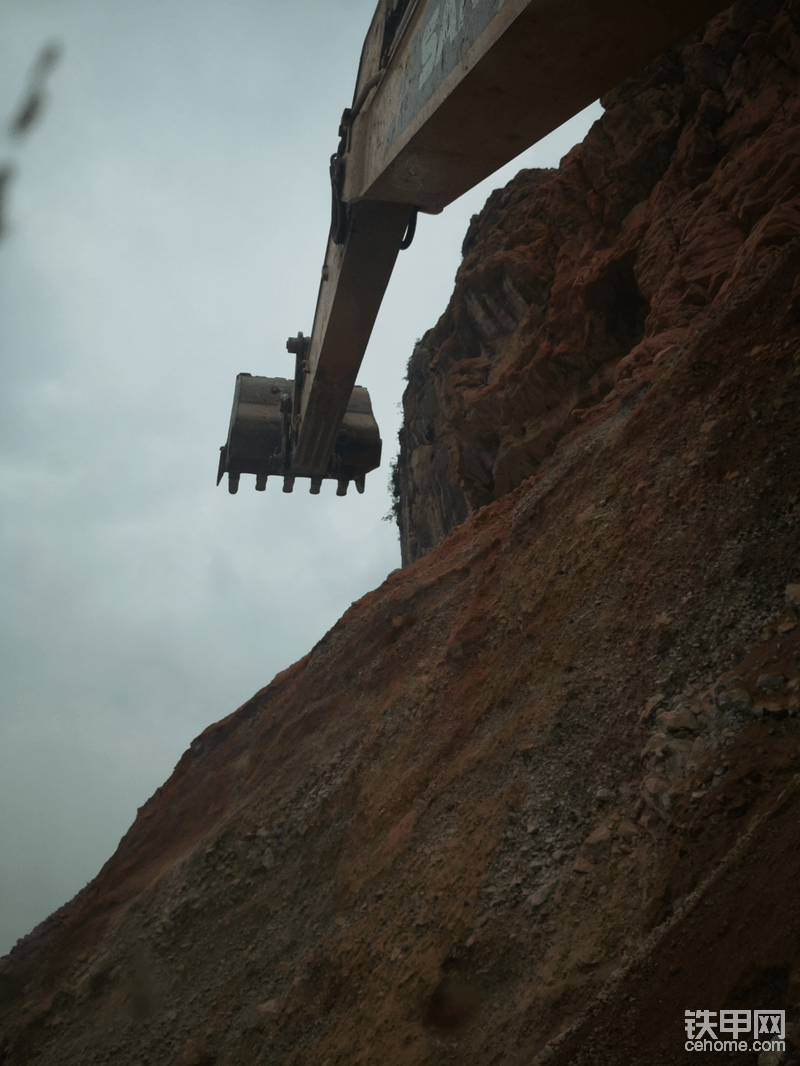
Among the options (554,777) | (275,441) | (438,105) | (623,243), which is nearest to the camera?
(438,105)

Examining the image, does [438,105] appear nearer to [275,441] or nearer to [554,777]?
[554,777]

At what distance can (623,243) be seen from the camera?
1062cm

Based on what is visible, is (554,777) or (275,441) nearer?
(554,777)

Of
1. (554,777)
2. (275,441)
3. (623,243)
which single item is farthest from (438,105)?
(275,441)

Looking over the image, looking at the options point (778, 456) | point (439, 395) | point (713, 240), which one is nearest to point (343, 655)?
point (778, 456)

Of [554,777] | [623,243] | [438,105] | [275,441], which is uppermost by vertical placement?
[623,243]

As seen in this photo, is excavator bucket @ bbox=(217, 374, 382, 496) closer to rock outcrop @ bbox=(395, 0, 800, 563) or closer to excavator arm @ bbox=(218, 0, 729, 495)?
excavator arm @ bbox=(218, 0, 729, 495)

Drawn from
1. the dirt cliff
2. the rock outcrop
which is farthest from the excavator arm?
the rock outcrop

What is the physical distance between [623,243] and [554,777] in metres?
8.44

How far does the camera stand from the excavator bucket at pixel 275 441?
38.4 ft

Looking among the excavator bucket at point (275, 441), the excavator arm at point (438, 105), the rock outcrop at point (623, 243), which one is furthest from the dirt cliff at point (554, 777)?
the excavator bucket at point (275, 441)

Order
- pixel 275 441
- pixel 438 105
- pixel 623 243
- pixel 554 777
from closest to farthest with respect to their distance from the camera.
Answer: pixel 438 105, pixel 554 777, pixel 623 243, pixel 275 441

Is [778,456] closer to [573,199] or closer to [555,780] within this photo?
[555,780]

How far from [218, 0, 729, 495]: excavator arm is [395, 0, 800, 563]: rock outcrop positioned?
2.98m
